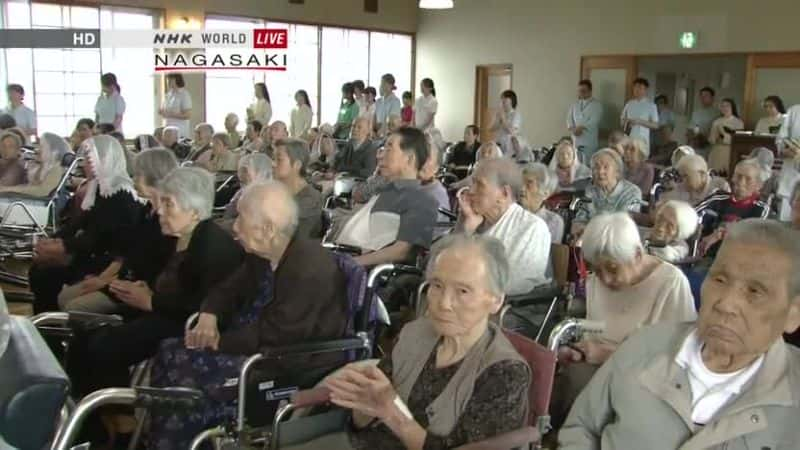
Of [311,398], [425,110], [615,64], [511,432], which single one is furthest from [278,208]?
[615,64]

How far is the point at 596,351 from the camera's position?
7.18 feet

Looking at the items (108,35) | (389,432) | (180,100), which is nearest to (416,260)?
(389,432)

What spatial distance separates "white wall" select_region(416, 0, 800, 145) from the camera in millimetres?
9016

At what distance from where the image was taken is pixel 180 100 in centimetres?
951

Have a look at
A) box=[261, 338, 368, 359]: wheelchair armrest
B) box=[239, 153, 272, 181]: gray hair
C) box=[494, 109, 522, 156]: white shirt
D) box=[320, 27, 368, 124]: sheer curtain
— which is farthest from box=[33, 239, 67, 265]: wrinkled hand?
box=[320, 27, 368, 124]: sheer curtain

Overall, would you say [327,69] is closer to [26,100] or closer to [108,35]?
[108,35]

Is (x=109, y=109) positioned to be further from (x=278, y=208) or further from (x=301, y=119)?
(x=278, y=208)

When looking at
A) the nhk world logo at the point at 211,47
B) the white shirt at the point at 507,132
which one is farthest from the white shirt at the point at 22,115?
the white shirt at the point at 507,132

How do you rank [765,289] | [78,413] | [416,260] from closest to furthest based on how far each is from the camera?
[765,289] → [78,413] → [416,260]

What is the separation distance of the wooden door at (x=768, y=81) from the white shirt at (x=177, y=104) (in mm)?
6529

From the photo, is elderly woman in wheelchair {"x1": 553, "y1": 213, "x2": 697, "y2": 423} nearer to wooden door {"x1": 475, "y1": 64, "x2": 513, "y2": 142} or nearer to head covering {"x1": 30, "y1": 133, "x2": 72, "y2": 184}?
head covering {"x1": 30, "y1": 133, "x2": 72, "y2": 184}

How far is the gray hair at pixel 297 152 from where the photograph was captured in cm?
393

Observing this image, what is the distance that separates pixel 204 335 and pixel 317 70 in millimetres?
9984

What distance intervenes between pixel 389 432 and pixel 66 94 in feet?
30.1
